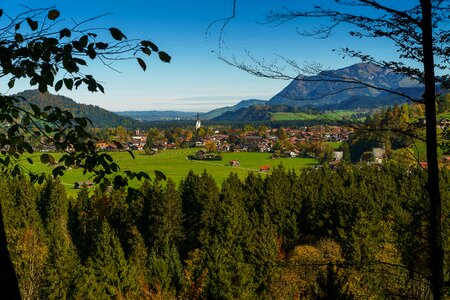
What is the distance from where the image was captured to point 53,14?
3545 mm

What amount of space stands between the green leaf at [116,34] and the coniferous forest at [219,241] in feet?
33.3

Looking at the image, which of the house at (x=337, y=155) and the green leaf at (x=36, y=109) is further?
the house at (x=337, y=155)

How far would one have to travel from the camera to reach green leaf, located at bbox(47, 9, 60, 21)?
352cm

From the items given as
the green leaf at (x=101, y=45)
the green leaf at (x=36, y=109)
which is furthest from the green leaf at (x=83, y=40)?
the green leaf at (x=36, y=109)

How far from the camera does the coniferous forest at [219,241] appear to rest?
23.5 metres

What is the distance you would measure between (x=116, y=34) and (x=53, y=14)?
0.66m

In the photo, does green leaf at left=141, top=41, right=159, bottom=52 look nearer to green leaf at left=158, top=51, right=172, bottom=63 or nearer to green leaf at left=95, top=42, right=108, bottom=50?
green leaf at left=158, top=51, right=172, bottom=63

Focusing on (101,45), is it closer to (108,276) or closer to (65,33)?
(65,33)

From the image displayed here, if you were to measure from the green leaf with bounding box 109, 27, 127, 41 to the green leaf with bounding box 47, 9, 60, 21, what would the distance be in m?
0.56

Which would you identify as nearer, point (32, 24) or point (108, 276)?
point (32, 24)

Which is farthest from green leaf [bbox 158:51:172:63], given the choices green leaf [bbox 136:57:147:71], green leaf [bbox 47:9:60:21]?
green leaf [bbox 47:9:60:21]

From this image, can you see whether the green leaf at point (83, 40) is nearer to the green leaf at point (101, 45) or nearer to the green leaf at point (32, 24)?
the green leaf at point (101, 45)

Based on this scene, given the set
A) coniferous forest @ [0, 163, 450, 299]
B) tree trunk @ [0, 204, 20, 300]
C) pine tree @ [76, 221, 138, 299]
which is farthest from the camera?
pine tree @ [76, 221, 138, 299]

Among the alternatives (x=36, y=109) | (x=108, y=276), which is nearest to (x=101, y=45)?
(x=36, y=109)
